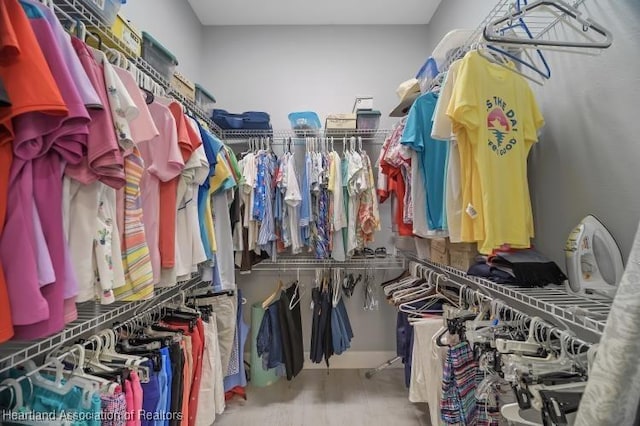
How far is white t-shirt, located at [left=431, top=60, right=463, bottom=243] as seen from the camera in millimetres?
1381

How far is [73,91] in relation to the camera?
0.82m

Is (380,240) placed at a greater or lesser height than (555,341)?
greater

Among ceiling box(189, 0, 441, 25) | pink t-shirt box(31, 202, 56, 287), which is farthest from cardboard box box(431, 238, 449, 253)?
ceiling box(189, 0, 441, 25)

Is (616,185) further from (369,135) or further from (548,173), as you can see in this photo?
(369,135)

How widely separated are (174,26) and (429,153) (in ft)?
7.19

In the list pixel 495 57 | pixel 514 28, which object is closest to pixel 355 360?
pixel 495 57

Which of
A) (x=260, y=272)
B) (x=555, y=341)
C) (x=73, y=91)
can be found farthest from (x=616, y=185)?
(x=260, y=272)

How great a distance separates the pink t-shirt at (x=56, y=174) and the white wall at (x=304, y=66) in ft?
7.58

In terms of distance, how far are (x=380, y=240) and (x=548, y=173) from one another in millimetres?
1710

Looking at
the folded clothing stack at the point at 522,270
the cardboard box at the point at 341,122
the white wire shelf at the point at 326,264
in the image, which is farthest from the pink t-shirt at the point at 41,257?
the cardboard box at the point at 341,122

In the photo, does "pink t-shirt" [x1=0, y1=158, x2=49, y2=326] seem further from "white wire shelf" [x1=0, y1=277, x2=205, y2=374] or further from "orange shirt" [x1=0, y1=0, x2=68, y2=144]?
"white wire shelf" [x1=0, y1=277, x2=205, y2=374]

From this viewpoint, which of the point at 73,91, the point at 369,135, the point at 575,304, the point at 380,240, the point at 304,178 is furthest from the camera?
the point at 380,240

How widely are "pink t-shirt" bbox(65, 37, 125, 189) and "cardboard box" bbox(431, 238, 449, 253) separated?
60.7 inches

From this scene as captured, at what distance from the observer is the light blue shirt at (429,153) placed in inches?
64.7
